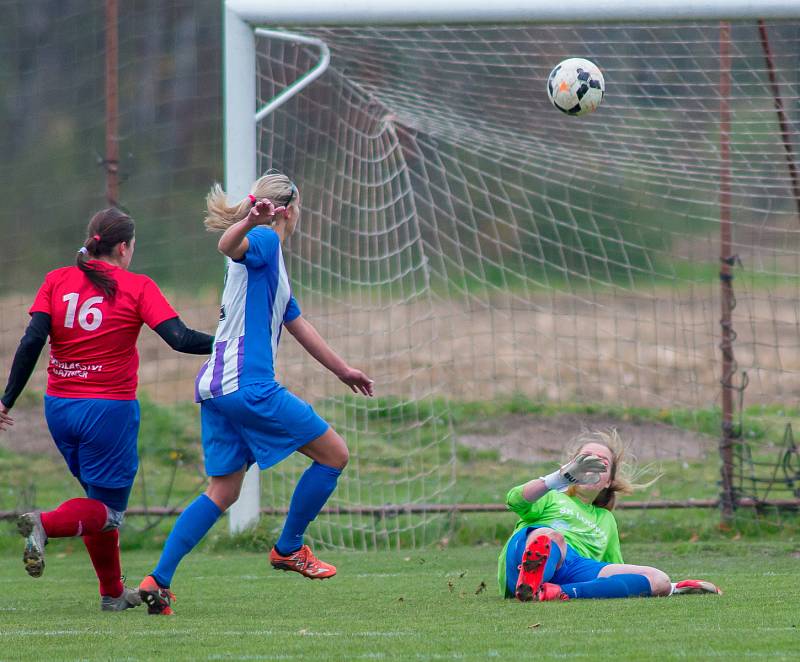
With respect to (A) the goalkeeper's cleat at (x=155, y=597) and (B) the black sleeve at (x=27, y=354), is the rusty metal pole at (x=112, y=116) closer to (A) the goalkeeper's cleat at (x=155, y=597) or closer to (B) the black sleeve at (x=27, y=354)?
(B) the black sleeve at (x=27, y=354)

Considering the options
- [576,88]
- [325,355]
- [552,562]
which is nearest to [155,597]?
[325,355]

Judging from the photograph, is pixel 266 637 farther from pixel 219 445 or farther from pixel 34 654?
pixel 219 445

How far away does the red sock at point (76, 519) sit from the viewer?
4887 millimetres

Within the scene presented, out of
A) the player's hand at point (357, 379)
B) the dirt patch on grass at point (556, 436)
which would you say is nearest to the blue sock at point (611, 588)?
the player's hand at point (357, 379)

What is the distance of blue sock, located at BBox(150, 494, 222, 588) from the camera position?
4770mm

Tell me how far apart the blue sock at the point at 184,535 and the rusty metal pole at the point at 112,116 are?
3.84 m

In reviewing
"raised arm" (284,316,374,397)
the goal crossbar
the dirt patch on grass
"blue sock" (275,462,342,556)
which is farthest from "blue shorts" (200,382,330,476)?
the dirt patch on grass

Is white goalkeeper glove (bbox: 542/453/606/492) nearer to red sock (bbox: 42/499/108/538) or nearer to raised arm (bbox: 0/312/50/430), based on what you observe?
red sock (bbox: 42/499/108/538)

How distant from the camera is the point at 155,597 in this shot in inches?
186

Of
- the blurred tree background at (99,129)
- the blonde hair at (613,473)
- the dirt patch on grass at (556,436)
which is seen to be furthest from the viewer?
the blurred tree background at (99,129)

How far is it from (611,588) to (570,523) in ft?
1.18

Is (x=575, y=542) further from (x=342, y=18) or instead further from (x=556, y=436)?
(x=556, y=436)

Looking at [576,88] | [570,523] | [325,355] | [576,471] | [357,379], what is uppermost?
[576,88]

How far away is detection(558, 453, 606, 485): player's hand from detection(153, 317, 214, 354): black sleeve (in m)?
1.54
